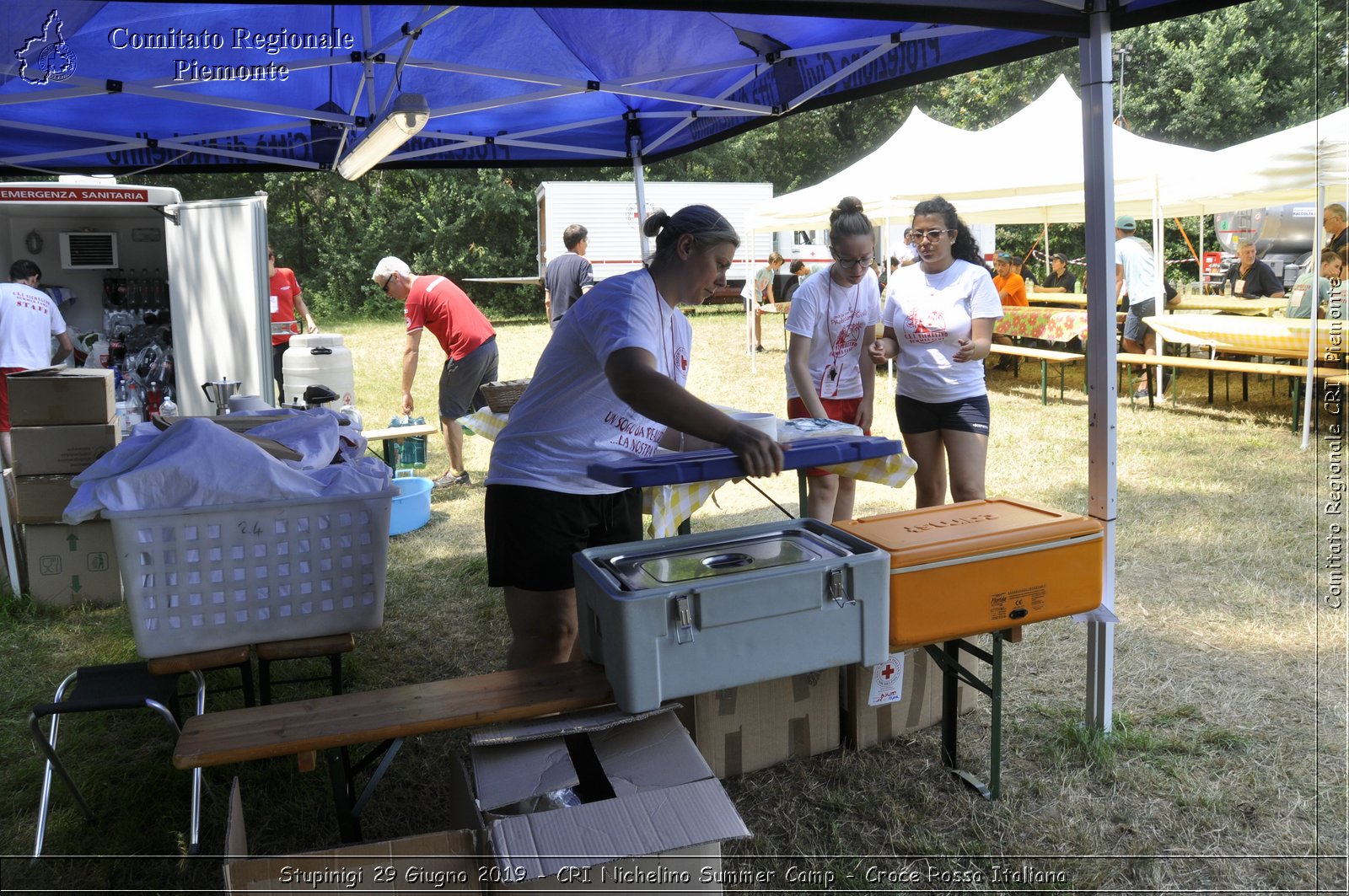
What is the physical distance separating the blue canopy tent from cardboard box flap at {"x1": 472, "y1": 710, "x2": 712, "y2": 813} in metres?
1.55

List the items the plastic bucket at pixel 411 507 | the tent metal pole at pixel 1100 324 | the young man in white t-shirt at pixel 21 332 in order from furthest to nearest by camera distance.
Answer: the plastic bucket at pixel 411 507 < the young man in white t-shirt at pixel 21 332 < the tent metal pole at pixel 1100 324

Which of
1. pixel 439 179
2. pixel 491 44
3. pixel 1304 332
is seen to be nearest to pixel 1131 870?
pixel 491 44

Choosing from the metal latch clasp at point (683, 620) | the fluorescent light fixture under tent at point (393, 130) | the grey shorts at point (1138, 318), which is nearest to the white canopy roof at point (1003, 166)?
the grey shorts at point (1138, 318)

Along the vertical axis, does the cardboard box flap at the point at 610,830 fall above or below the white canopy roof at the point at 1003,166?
below

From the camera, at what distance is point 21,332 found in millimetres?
5543

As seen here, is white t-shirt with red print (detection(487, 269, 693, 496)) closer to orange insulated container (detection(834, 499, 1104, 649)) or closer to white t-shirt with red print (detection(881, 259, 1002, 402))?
orange insulated container (detection(834, 499, 1104, 649))

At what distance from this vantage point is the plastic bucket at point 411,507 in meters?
5.87

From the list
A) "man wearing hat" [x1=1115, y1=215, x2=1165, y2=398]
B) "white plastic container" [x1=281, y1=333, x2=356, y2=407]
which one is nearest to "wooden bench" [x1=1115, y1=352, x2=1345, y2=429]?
"man wearing hat" [x1=1115, y1=215, x2=1165, y2=398]

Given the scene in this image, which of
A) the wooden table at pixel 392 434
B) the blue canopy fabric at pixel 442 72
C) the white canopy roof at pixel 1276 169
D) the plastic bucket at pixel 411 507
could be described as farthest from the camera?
the white canopy roof at pixel 1276 169

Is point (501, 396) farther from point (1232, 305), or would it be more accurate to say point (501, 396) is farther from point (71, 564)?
point (1232, 305)

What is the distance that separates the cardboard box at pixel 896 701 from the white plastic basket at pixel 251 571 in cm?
149

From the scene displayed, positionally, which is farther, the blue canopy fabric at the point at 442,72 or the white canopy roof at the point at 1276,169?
the white canopy roof at the point at 1276,169

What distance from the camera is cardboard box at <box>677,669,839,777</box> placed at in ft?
9.69

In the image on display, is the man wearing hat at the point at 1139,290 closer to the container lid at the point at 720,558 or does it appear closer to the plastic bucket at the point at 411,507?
the plastic bucket at the point at 411,507
